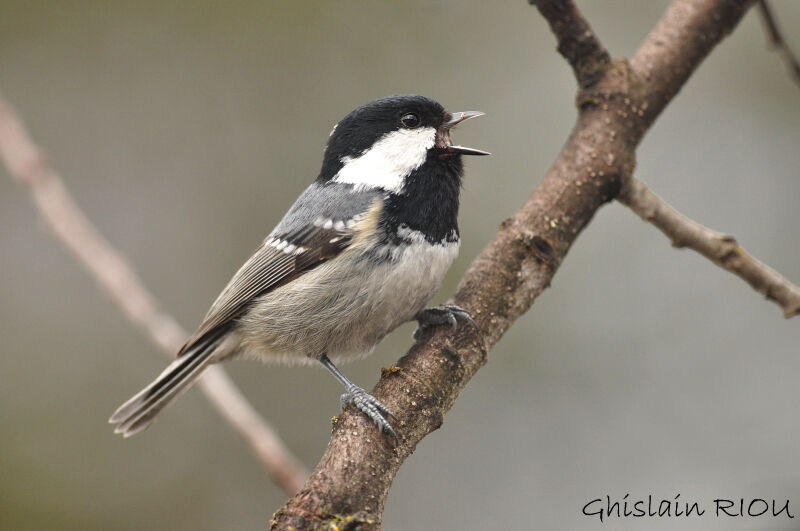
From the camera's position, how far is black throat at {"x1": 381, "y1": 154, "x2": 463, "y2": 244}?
9.34 ft

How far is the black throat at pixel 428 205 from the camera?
9.34 feet

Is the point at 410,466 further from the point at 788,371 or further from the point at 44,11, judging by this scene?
the point at 44,11

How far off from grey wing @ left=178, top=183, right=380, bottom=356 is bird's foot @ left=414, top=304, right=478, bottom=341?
464mm

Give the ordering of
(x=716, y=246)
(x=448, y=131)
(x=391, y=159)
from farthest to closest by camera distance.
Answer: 1. (x=448, y=131)
2. (x=391, y=159)
3. (x=716, y=246)

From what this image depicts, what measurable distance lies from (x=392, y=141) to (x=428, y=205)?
1.19 feet

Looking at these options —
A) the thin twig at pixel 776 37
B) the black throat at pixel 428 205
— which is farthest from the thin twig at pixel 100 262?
the thin twig at pixel 776 37

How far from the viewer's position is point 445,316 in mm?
2672

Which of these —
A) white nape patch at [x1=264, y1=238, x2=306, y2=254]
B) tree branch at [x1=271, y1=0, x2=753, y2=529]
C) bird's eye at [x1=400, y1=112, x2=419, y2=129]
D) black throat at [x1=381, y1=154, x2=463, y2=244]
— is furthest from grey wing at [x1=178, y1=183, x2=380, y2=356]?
tree branch at [x1=271, y1=0, x2=753, y2=529]

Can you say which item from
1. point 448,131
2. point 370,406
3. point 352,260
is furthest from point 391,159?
point 370,406

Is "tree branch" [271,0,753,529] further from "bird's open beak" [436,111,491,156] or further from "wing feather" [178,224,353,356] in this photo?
"wing feather" [178,224,353,356]

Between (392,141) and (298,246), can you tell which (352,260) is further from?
(392,141)

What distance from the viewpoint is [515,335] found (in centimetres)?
561

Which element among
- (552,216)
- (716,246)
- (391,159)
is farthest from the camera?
(391,159)

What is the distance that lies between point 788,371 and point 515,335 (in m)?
2.05
